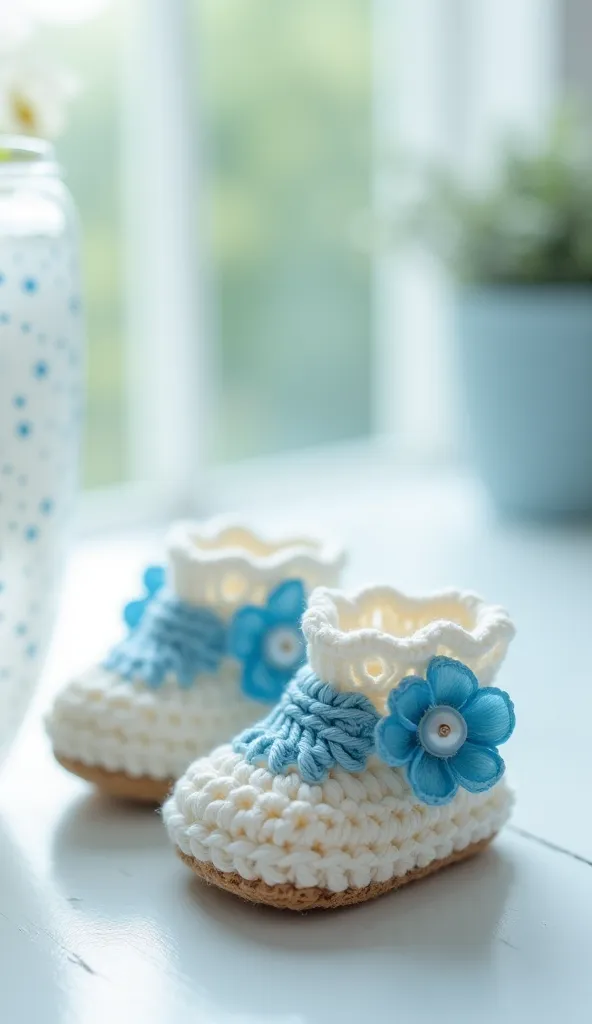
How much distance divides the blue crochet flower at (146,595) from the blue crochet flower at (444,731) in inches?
7.6

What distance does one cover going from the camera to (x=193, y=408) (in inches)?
49.1

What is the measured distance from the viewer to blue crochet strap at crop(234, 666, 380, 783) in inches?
20.0

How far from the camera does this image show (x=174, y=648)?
0.62 meters

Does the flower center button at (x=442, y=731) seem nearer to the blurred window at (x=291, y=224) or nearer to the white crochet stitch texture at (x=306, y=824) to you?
the white crochet stitch texture at (x=306, y=824)

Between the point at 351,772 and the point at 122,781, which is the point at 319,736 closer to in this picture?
the point at 351,772

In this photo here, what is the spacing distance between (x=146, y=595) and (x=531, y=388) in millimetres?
617

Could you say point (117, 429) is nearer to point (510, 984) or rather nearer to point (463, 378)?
point (463, 378)

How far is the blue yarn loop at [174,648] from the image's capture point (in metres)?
0.61

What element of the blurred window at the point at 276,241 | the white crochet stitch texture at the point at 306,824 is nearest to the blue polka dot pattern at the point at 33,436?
the white crochet stitch texture at the point at 306,824

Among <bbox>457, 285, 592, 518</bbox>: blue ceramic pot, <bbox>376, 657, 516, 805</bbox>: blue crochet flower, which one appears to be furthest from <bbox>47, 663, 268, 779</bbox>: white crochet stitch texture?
<bbox>457, 285, 592, 518</bbox>: blue ceramic pot

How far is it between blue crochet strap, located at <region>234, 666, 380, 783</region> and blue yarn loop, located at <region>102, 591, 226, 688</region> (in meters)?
0.09

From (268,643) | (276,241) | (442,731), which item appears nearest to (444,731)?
(442,731)

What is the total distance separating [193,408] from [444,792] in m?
0.79

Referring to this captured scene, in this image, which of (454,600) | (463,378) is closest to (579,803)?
(454,600)
